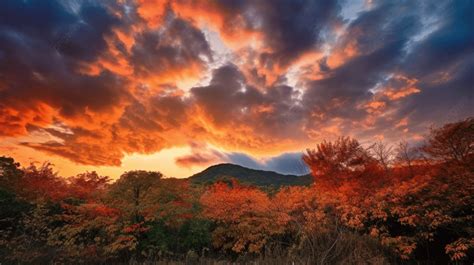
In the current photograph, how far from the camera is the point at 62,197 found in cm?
2153

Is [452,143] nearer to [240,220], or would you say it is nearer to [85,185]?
[240,220]

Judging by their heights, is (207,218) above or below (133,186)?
below

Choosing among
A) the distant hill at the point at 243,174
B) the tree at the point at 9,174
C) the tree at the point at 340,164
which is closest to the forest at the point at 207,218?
the tree at the point at 9,174

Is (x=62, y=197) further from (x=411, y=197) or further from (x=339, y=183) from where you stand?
(x=339, y=183)

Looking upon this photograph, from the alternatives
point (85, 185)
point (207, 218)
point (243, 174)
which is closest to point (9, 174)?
point (85, 185)

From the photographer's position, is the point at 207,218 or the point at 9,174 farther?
the point at 9,174

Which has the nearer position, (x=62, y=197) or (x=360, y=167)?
(x=62, y=197)

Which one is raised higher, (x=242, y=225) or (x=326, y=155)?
(x=326, y=155)

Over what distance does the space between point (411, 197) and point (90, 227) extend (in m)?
18.5

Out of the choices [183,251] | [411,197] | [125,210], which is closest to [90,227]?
[125,210]

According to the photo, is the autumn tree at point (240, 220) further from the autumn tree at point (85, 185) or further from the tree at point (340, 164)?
the tree at point (340, 164)

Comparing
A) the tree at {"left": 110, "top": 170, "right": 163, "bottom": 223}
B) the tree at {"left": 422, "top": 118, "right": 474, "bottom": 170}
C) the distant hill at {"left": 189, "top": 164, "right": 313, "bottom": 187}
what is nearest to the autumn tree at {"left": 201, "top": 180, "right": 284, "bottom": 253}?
the tree at {"left": 110, "top": 170, "right": 163, "bottom": 223}

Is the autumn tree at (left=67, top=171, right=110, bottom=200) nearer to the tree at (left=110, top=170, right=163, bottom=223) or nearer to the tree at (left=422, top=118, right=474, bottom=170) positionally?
the tree at (left=110, top=170, right=163, bottom=223)

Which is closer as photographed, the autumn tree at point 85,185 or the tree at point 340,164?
the autumn tree at point 85,185
